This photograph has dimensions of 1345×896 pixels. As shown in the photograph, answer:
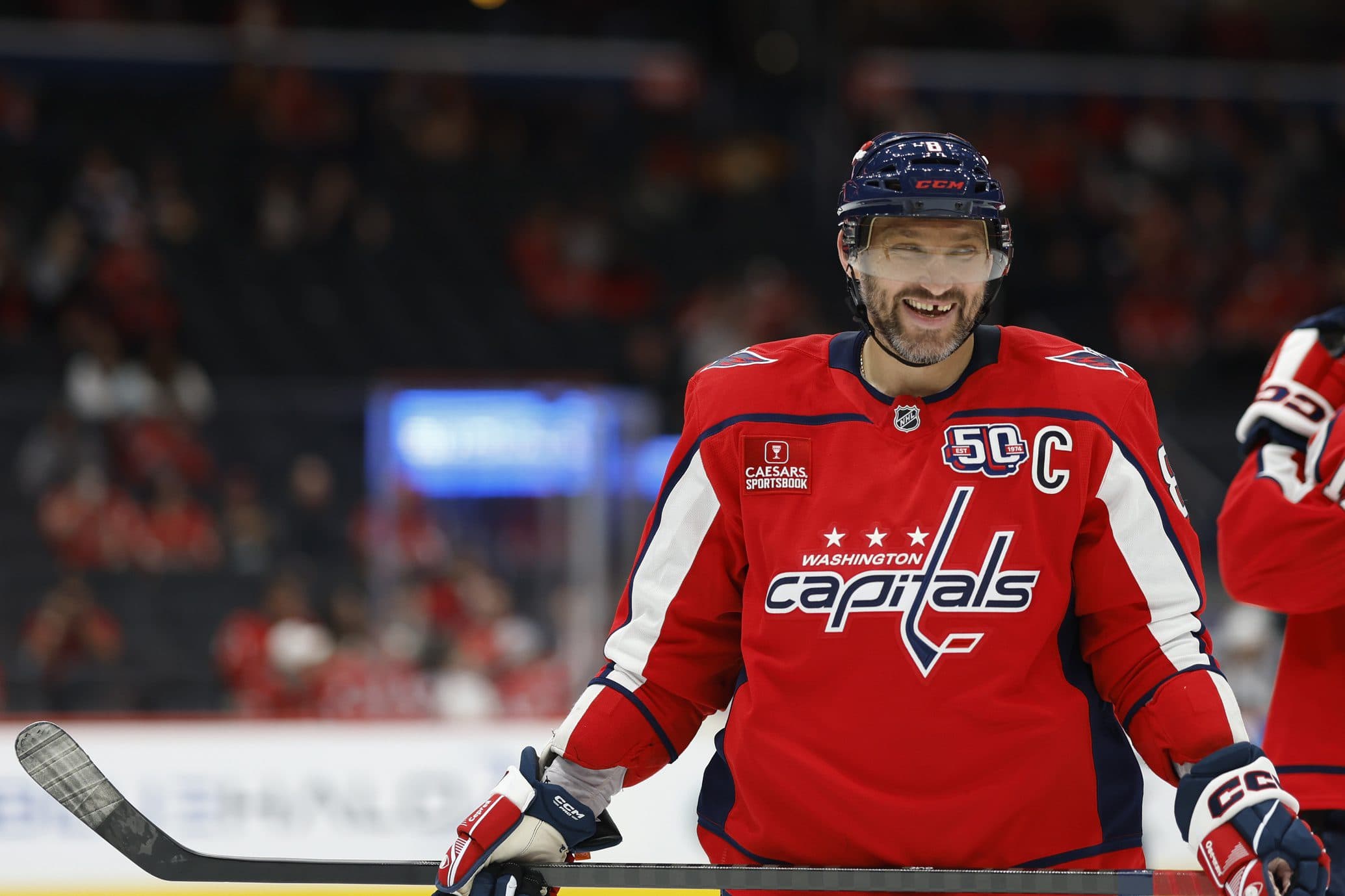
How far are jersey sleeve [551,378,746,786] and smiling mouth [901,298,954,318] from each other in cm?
27

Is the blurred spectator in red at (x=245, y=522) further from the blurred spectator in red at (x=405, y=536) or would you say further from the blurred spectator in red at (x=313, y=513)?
the blurred spectator in red at (x=405, y=536)

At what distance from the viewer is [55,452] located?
757cm

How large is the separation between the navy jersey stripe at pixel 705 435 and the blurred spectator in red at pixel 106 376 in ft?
22.3

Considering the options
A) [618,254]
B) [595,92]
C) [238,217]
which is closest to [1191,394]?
[618,254]

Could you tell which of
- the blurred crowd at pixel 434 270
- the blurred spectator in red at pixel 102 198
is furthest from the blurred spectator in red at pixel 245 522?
the blurred spectator in red at pixel 102 198

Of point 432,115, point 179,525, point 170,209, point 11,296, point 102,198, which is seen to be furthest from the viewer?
point 432,115

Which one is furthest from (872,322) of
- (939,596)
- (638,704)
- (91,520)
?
(91,520)

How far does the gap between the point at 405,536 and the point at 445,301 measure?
2.98 meters

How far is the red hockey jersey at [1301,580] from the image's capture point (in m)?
2.33

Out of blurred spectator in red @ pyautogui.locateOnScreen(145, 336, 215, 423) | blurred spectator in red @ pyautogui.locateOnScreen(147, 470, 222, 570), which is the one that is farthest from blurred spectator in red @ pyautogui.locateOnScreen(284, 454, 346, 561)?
blurred spectator in red @ pyautogui.locateOnScreen(145, 336, 215, 423)

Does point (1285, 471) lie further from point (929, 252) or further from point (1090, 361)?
point (929, 252)

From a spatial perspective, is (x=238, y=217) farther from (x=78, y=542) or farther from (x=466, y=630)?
(x=466, y=630)

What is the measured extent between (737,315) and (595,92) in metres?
2.65

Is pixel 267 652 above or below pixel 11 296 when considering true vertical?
below
